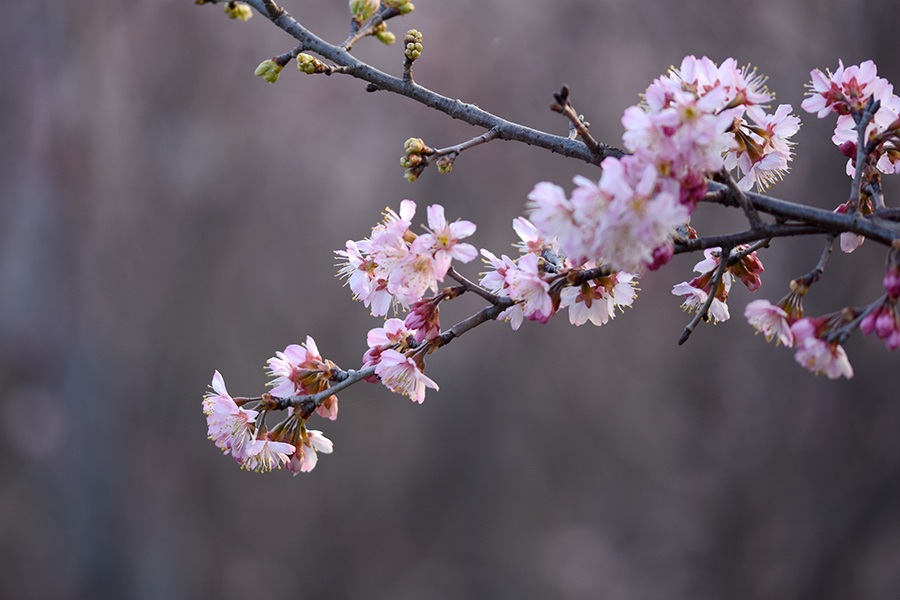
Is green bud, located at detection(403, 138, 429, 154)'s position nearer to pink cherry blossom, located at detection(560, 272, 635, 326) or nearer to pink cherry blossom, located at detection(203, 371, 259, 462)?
pink cherry blossom, located at detection(560, 272, 635, 326)

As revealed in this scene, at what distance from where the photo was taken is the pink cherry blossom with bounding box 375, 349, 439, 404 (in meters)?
0.71

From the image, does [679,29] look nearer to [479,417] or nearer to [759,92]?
[479,417]

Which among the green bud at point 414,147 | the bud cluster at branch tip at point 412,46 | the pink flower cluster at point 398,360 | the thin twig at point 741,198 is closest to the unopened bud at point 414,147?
the green bud at point 414,147

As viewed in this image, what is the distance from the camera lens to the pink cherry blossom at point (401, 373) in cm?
71

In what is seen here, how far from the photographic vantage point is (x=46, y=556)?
10.5 feet

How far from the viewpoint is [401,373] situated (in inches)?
28.5

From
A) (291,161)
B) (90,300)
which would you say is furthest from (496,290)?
(90,300)

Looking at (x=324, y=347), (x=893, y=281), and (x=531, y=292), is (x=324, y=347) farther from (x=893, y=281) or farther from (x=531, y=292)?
(x=893, y=281)

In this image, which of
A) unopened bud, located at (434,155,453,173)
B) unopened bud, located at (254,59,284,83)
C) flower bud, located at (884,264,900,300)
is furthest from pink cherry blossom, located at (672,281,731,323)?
unopened bud, located at (254,59,284,83)

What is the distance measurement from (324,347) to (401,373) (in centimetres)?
255

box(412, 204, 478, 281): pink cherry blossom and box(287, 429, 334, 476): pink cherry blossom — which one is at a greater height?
box(412, 204, 478, 281): pink cherry blossom

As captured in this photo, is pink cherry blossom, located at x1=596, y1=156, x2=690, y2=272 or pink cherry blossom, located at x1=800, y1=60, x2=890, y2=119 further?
pink cherry blossom, located at x1=800, y1=60, x2=890, y2=119

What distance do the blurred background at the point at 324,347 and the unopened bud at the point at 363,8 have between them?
7.55ft

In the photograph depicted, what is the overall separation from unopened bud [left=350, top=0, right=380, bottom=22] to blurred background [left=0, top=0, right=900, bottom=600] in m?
2.30
